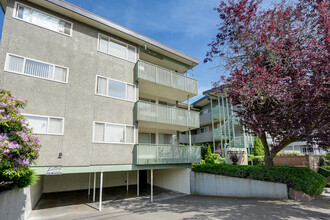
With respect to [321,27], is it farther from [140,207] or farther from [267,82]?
[140,207]

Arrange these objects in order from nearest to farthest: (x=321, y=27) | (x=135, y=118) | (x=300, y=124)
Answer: (x=321, y=27), (x=300, y=124), (x=135, y=118)

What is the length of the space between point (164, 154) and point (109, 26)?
8.69 m

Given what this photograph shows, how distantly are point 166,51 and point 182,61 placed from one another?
6.36ft

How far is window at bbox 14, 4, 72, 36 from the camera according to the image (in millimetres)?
9664

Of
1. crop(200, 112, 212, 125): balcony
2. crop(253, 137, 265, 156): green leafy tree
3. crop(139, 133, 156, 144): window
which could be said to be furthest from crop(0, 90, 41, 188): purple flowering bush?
crop(200, 112, 212, 125): balcony

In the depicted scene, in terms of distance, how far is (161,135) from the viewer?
52.3ft

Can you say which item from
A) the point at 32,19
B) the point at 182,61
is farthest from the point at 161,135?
the point at 32,19

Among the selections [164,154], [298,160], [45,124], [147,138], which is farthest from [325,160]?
[45,124]

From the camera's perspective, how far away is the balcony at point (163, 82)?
1301 centimetres

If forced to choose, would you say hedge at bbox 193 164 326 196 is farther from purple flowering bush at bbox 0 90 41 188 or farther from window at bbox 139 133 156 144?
purple flowering bush at bbox 0 90 41 188

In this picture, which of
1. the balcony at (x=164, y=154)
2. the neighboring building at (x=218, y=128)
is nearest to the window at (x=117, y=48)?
the balcony at (x=164, y=154)

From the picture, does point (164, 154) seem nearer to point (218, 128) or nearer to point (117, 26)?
point (117, 26)

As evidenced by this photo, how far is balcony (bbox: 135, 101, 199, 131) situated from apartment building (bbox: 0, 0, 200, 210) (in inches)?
2.5

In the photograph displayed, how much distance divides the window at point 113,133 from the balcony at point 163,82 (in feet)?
11.4
